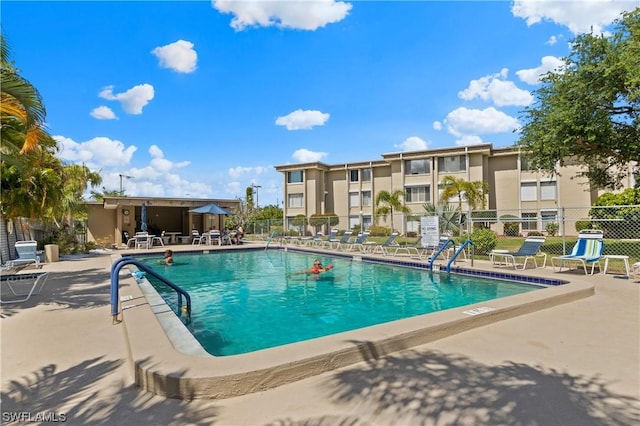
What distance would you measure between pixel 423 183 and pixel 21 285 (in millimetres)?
29409

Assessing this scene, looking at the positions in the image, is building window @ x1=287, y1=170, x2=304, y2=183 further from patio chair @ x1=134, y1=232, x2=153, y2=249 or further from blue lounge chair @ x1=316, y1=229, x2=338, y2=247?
patio chair @ x1=134, y1=232, x2=153, y2=249

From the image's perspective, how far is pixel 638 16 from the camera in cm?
1219

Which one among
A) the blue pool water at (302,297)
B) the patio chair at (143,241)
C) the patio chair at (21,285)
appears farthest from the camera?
the patio chair at (143,241)

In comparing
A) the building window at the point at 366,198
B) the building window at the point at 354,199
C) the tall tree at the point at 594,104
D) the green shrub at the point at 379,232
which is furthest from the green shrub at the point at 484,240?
the building window at the point at 354,199

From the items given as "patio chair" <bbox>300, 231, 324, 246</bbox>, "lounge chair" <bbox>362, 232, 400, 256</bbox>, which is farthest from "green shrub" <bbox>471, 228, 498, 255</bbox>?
"patio chair" <bbox>300, 231, 324, 246</bbox>

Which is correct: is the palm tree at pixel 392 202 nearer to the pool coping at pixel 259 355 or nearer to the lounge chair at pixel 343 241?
the lounge chair at pixel 343 241

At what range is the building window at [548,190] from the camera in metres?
29.2

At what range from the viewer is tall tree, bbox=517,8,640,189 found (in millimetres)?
12523

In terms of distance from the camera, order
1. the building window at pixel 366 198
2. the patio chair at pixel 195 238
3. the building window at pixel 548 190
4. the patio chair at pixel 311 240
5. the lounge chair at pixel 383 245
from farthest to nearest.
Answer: the building window at pixel 366 198, the building window at pixel 548 190, the patio chair at pixel 195 238, the patio chair at pixel 311 240, the lounge chair at pixel 383 245

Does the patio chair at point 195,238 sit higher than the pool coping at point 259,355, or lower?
higher

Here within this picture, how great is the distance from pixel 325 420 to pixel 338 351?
98 centimetres

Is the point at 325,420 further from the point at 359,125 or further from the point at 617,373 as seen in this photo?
the point at 359,125

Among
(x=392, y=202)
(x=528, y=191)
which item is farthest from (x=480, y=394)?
(x=528, y=191)

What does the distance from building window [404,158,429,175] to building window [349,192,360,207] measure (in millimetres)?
5672
